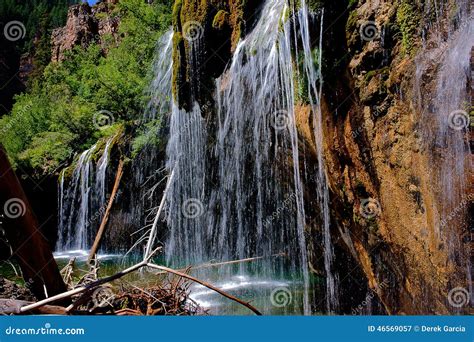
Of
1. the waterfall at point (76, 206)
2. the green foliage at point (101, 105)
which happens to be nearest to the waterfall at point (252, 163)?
the waterfall at point (76, 206)

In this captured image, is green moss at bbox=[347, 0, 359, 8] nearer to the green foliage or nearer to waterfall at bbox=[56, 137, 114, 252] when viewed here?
the green foliage

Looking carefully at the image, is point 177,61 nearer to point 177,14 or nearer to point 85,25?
point 177,14

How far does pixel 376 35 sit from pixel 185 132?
6.62 meters

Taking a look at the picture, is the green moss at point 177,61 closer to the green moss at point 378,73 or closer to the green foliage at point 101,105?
the green foliage at point 101,105

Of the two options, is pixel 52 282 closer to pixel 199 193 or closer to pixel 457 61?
pixel 457 61

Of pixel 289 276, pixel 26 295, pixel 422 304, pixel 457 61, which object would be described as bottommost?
pixel 289 276

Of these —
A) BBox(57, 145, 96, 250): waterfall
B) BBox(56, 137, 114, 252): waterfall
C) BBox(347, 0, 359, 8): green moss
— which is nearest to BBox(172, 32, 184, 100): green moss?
BBox(347, 0, 359, 8): green moss

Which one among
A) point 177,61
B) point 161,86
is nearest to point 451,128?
point 177,61

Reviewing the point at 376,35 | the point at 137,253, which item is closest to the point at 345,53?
the point at 376,35

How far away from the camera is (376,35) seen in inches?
209

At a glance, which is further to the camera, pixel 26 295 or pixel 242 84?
pixel 242 84

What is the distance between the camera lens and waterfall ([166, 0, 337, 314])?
696 centimetres

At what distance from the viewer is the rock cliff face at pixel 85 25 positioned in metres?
35.1

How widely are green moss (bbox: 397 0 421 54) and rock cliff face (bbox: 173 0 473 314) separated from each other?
0.04ft
